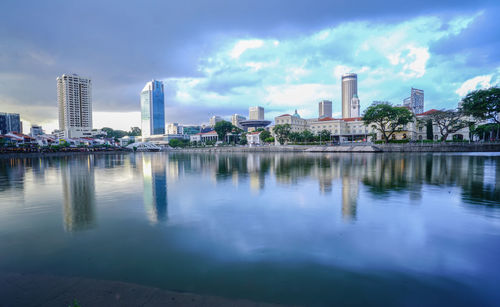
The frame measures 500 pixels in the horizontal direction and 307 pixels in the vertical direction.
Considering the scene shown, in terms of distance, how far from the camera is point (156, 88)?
15400 cm

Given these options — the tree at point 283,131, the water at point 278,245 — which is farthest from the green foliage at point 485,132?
the water at point 278,245

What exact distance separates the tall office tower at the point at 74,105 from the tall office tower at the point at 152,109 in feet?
110

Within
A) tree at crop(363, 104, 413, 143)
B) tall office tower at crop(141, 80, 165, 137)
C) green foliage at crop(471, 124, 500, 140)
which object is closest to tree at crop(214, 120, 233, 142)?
tree at crop(363, 104, 413, 143)

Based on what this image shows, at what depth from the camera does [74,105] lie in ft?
388

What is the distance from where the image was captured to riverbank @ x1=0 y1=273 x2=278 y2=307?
3.20 meters

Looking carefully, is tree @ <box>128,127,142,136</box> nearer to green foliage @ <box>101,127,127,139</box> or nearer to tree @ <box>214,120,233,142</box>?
green foliage @ <box>101,127,127,139</box>

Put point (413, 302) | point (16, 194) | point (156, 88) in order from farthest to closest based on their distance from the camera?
point (156, 88), point (16, 194), point (413, 302)

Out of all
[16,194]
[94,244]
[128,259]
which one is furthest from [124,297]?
[16,194]

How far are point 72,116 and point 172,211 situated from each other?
139038 millimetres

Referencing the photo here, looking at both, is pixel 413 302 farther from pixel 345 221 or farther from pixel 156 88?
pixel 156 88

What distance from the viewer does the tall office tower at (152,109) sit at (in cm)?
15262

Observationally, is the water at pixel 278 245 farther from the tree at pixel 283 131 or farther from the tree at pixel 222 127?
the tree at pixel 222 127

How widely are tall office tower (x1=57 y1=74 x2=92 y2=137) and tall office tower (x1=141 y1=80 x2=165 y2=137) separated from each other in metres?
33.5

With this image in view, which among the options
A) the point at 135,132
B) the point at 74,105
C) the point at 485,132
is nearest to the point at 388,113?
the point at 485,132
